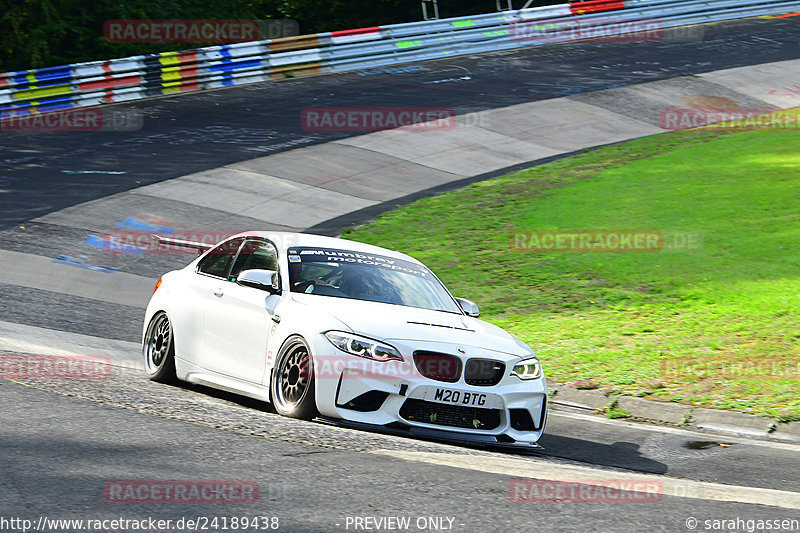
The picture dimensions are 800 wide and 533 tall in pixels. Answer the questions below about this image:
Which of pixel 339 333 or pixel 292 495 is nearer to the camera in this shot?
pixel 292 495

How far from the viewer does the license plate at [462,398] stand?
288 inches

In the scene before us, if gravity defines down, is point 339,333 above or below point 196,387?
above

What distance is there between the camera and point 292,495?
5348 millimetres

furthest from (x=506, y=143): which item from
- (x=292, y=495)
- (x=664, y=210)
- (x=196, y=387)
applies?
(x=292, y=495)

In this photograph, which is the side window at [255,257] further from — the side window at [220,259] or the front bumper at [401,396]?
the front bumper at [401,396]

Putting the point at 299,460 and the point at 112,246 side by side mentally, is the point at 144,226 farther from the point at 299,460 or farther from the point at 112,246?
the point at 299,460

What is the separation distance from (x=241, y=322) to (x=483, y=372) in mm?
2144

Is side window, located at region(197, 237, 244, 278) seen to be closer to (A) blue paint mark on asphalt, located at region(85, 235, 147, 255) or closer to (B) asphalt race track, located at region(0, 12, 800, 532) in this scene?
(B) asphalt race track, located at region(0, 12, 800, 532)

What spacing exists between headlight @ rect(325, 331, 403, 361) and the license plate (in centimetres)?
35

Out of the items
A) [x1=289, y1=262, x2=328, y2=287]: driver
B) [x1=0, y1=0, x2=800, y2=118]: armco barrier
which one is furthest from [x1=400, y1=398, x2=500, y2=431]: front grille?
[x1=0, y1=0, x2=800, y2=118]: armco barrier

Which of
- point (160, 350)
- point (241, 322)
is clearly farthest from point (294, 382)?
point (160, 350)

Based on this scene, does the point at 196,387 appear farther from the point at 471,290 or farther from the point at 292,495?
the point at 471,290

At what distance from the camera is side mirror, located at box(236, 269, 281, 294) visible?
809 centimetres

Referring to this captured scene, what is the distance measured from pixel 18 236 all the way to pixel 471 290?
7.07 meters
